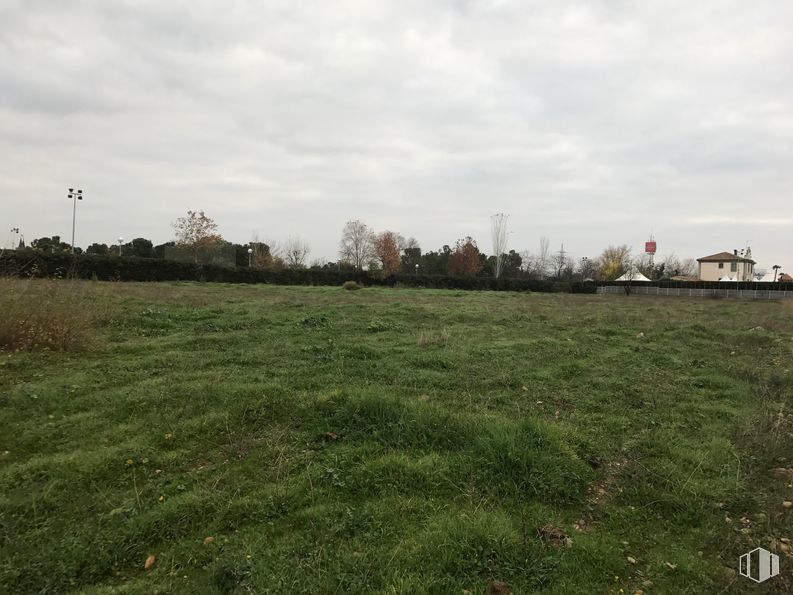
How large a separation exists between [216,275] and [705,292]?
1875 inches

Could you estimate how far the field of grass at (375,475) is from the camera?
105 inches

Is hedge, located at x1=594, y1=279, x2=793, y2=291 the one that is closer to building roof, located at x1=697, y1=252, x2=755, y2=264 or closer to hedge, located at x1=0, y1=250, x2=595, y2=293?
hedge, located at x1=0, y1=250, x2=595, y2=293

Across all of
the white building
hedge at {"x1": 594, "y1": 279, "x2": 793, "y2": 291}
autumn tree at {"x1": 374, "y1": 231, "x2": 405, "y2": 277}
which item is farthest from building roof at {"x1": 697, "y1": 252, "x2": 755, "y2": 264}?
autumn tree at {"x1": 374, "y1": 231, "x2": 405, "y2": 277}

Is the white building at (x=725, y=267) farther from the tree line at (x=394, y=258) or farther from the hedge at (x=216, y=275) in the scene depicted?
the hedge at (x=216, y=275)

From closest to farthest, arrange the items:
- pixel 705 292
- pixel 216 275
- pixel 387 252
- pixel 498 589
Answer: pixel 498 589
pixel 216 275
pixel 705 292
pixel 387 252

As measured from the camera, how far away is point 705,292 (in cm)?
4788

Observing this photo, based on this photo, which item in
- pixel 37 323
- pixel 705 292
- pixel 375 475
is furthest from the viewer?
pixel 705 292

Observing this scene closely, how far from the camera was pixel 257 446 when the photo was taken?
13.6ft

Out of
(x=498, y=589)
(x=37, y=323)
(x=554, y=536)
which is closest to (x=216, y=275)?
(x=37, y=323)

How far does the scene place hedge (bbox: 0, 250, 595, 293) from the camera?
2575cm

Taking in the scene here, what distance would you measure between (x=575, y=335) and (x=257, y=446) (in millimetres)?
9523

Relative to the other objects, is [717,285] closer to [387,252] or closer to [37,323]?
[387,252]

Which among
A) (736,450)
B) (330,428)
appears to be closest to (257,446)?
(330,428)

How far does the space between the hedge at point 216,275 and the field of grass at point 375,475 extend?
1415 cm
